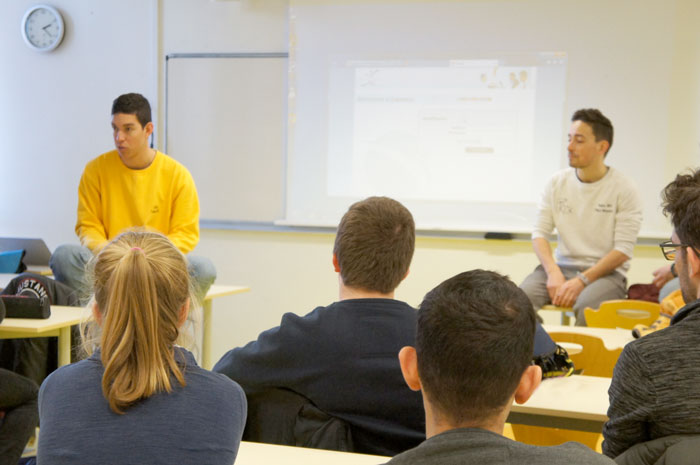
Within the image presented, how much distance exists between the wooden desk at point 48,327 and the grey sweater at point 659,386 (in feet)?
5.70

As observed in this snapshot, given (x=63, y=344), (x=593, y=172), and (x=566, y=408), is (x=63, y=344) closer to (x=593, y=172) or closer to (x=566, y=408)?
(x=566, y=408)

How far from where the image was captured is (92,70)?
203 inches

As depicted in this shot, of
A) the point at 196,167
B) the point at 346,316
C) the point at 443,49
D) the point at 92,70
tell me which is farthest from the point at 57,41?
the point at 346,316

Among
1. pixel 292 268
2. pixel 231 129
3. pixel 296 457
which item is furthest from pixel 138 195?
pixel 296 457

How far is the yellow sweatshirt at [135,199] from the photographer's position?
394cm

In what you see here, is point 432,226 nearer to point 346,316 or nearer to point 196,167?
point 196,167

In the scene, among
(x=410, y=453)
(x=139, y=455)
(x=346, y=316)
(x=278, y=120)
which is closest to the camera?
(x=410, y=453)

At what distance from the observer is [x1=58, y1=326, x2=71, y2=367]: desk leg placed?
255cm

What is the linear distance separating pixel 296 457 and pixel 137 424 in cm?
35

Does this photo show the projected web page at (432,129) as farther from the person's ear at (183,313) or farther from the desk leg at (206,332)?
the person's ear at (183,313)

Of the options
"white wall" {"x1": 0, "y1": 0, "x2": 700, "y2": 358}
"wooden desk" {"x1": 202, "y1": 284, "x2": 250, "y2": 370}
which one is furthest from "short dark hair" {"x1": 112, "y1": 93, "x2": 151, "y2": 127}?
"white wall" {"x1": 0, "y1": 0, "x2": 700, "y2": 358}

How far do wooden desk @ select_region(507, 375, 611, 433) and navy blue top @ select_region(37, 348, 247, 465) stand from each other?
82cm

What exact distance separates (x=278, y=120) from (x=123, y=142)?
52.2 inches

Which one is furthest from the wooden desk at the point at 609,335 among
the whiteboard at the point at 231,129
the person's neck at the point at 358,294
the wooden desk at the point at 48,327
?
the whiteboard at the point at 231,129
